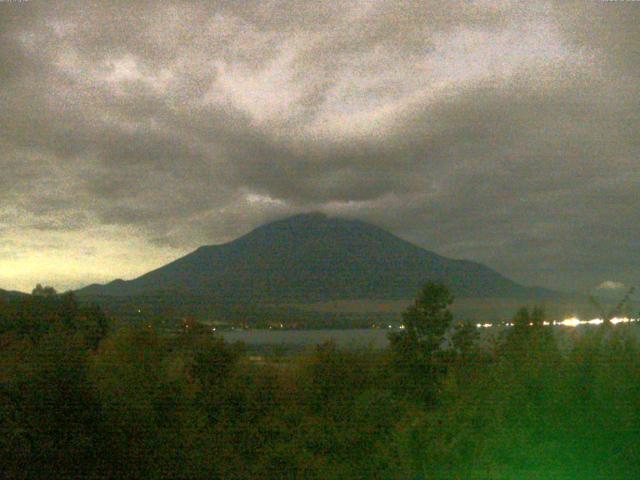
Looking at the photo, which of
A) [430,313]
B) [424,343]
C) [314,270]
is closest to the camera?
[424,343]

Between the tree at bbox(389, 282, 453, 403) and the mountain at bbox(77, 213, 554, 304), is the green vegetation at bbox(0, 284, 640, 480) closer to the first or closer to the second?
the tree at bbox(389, 282, 453, 403)

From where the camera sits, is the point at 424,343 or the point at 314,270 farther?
the point at 314,270

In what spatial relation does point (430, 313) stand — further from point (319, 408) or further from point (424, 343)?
point (319, 408)

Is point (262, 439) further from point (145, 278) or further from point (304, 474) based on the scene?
point (145, 278)

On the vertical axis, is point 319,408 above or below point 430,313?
below

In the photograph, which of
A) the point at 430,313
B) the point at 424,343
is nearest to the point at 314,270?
the point at 430,313

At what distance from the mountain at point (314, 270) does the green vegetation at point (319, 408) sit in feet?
54.9

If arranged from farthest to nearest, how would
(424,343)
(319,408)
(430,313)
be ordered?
(430,313)
(424,343)
(319,408)

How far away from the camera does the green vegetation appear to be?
631 centimetres

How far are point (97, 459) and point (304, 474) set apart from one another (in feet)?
7.97

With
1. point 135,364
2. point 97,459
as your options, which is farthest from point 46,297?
point 97,459

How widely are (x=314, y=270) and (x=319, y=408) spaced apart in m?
37.1

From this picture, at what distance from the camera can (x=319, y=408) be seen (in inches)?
395

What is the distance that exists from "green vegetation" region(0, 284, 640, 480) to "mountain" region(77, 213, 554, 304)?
16.7 metres
